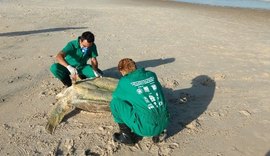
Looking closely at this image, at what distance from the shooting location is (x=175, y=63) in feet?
29.6

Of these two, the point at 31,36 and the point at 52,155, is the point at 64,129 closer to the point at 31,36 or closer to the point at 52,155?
the point at 52,155

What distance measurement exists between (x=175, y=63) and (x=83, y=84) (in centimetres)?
329

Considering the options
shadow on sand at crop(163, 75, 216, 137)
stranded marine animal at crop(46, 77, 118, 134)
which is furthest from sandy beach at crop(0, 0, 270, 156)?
stranded marine animal at crop(46, 77, 118, 134)

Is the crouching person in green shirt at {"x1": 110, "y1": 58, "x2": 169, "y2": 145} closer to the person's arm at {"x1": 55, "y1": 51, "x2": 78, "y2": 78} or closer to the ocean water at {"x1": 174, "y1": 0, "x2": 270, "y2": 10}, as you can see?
the person's arm at {"x1": 55, "y1": 51, "x2": 78, "y2": 78}

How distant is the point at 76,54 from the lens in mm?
6945

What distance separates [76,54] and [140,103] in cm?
236

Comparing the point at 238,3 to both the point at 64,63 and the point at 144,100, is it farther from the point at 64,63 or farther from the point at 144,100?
the point at 144,100

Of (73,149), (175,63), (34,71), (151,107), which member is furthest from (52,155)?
(175,63)

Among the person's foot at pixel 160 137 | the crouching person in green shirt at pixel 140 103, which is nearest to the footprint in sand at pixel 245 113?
the person's foot at pixel 160 137

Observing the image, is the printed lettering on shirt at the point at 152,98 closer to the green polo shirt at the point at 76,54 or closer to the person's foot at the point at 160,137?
the person's foot at the point at 160,137

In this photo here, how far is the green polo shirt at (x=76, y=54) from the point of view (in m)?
6.81

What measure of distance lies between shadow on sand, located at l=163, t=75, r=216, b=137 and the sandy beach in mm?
16

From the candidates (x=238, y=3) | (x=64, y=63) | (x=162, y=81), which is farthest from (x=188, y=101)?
(x=238, y=3)

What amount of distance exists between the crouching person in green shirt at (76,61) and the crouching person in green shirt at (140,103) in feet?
5.42
